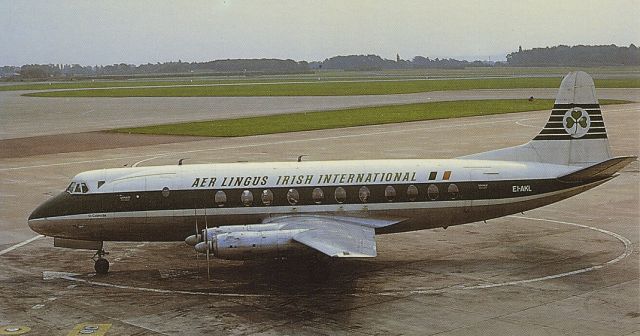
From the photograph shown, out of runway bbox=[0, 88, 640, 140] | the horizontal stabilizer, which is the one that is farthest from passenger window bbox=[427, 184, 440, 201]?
runway bbox=[0, 88, 640, 140]

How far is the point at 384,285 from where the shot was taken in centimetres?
2180

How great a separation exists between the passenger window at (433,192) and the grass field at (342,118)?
4430 centimetres

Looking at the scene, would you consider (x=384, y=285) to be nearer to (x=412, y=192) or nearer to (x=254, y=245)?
(x=412, y=192)

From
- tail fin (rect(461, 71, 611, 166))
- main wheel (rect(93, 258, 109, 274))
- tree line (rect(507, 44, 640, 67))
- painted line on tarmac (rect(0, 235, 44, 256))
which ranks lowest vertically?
painted line on tarmac (rect(0, 235, 44, 256))

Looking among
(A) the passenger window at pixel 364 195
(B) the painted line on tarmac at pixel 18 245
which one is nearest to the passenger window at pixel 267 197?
(A) the passenger window at pixel 364 195

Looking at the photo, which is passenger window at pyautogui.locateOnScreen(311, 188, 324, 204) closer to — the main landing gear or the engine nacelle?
the engine nacelle

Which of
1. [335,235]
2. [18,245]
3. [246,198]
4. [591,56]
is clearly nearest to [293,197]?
[246,198]

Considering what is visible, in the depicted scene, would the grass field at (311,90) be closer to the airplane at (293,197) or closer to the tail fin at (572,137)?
the tail fin at (572,137)

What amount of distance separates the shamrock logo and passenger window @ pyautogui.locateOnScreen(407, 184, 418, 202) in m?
5.97

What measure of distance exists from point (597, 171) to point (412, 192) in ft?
19.6

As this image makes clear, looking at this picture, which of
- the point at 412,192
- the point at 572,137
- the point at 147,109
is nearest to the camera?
the point at 412,192

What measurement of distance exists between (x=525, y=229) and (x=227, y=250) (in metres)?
14.2

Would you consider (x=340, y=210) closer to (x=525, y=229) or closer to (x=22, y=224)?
(x=525, y=229)

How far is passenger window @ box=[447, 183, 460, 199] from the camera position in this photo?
2398 centimetres
